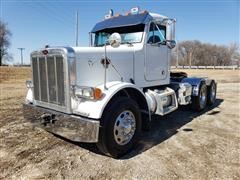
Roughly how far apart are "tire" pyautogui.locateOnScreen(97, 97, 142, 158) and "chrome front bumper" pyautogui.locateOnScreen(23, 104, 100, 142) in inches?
7.5

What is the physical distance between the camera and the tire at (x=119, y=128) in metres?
3.62

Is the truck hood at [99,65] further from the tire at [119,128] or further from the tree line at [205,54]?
the tree line at [205,54]

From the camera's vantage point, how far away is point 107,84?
3.99 metres

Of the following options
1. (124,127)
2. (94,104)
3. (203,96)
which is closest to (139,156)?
(124,127)

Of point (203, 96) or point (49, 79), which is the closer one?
point (49, 79)

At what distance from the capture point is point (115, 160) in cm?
383

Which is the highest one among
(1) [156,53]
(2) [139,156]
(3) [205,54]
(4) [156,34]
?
(3) [205,54]

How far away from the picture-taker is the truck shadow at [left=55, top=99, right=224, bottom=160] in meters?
4.34

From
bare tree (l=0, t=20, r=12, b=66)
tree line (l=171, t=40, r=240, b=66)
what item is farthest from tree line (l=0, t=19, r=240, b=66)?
bare tree (l=0, t=20, r=12, b=66)

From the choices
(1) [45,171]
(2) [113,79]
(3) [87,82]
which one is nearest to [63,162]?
(1) [45,171]

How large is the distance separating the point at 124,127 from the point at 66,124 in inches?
37.8

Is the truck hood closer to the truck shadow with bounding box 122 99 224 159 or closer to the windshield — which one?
the windshield

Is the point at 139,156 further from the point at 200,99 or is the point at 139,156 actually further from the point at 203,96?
the point at 203,96

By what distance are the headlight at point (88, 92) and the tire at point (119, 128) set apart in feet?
0.94
